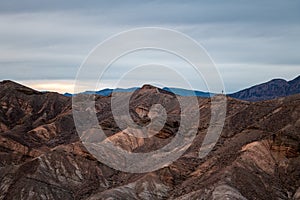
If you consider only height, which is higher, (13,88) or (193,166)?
(13,88)

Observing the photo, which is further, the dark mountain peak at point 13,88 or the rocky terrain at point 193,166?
the dark mountain peak at point 13,88

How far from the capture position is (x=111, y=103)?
118 m

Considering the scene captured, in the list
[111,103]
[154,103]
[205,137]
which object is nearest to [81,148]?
[205,137]

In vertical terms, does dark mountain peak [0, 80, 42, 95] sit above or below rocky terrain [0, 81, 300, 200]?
above

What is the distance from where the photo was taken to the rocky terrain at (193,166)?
54.5 meters

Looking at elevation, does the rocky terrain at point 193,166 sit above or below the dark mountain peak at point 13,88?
below

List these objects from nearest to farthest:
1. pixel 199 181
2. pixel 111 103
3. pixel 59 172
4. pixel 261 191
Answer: pixel 261 191 → pixel 199 181 → pixel 59 172 → pixel 111 103

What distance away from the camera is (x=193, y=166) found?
204ft

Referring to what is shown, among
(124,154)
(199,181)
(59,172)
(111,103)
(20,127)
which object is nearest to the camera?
(199,181)

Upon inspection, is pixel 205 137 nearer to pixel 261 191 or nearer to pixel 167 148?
pixel 167 148

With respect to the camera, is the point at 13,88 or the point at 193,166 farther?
the point at 13,88

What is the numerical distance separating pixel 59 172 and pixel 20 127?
43501 millimetres

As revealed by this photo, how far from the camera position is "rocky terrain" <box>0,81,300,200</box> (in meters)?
54.5

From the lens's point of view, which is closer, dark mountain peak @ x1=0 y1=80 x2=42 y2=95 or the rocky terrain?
the rocky terrain
